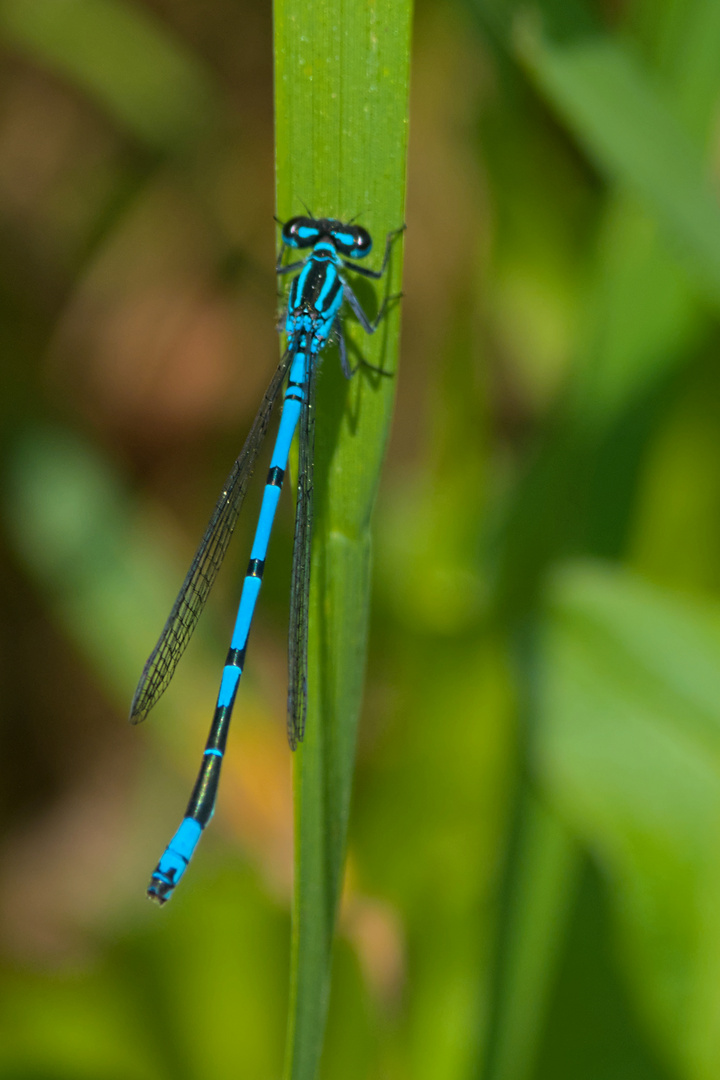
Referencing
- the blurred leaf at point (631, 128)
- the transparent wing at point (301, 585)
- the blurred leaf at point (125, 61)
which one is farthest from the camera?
the blurred leaf at point (125, 61)

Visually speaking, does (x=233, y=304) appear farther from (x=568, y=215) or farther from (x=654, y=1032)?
(x=654, y=1032)

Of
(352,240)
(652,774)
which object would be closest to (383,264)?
(352,240)

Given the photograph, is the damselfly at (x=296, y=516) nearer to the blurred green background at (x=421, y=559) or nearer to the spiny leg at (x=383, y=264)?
the spiny leg at (x=383, y=264)

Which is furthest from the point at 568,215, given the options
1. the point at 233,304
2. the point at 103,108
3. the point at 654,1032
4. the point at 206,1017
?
the point at 206,1017

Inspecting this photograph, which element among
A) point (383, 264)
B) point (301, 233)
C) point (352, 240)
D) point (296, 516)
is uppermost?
point (301, 233)

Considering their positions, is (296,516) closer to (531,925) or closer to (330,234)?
(330,234)

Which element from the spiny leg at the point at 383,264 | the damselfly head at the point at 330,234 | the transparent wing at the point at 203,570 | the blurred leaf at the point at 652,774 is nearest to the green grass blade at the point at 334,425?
the spiny leg at the point at 383,264
